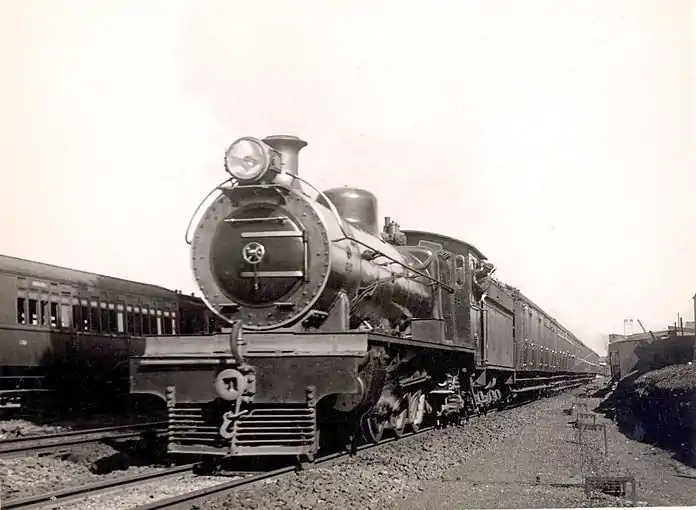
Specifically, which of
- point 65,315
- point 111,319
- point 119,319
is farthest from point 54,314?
point 119,319

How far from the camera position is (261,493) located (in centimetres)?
597

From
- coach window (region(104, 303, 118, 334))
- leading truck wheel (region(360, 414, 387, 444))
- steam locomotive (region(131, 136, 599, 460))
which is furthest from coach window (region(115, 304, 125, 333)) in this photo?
leading truck wheel (region(360, 414, 387, 444))

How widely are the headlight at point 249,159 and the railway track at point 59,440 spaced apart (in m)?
2.99

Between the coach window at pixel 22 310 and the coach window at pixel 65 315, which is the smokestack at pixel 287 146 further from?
the coach window at pixel 65 315

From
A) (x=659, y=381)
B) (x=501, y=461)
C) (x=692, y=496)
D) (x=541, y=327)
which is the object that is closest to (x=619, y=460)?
(x=501, y=461)

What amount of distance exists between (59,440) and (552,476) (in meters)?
5.66

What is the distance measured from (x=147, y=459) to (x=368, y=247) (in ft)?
10.5

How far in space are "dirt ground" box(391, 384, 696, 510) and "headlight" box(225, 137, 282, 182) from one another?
10.8ft

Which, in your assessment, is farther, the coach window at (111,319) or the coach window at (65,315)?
the coach window at (111,319)

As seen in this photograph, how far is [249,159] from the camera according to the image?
7512 mm

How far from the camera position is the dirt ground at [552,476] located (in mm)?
6418

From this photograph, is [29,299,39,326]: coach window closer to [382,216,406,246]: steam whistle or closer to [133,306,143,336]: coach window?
[133,306,143,336]: coach window

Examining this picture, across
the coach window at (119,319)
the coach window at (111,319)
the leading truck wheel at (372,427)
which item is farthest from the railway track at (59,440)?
the coach window at (119,319)

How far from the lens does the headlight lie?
7449 millimetres
